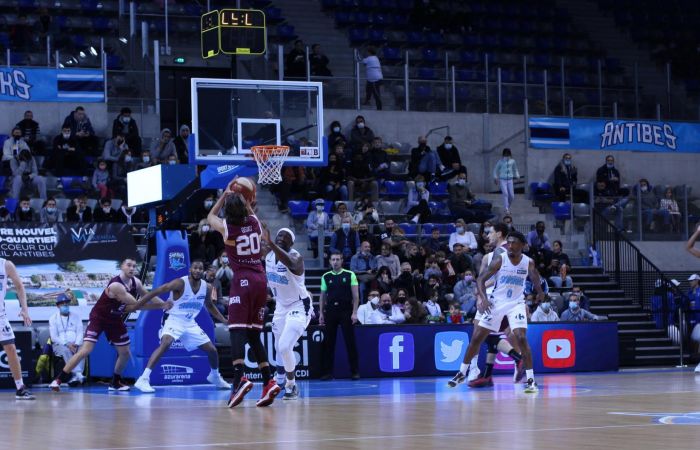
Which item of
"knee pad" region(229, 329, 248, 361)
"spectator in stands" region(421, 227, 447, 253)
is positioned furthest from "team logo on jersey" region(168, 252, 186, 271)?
"spectator in stands" region(421, 227, 447, 253)

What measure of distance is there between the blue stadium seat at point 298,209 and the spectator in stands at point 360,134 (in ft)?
9.56

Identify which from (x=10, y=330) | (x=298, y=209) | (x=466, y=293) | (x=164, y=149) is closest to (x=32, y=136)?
(x=164, y=149)

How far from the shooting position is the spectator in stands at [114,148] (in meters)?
29.0

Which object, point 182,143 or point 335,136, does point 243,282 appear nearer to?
point 182,143

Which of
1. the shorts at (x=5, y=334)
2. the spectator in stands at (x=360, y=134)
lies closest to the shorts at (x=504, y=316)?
A: the shorts at (x=5, y=334)

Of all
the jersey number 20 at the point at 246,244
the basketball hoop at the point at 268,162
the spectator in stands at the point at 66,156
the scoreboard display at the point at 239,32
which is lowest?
the jersey number 20 at the point at 246,244

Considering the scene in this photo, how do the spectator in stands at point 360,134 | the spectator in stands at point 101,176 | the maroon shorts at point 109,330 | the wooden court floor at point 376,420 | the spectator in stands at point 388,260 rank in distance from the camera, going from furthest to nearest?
the spectator in stands at point 360,134
the spectator in stands at point 101,176
the spectator in stands at point 388,260
the maroon shorts at point 109,330
the wooden court floor at point 376,420

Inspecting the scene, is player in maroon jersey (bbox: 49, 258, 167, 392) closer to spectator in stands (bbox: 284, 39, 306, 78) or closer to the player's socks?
the player's socks

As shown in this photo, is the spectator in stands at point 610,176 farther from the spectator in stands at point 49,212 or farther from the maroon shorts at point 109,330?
the maroon shorts at point 109,330

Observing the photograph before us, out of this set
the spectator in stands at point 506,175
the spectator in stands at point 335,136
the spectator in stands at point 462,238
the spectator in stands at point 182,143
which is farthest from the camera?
the spectator in stands at point 506,175

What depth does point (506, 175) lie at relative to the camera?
33219mm

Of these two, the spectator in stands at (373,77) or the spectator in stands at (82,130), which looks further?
the spectator in stands at (373,77)

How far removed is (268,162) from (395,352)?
497cm

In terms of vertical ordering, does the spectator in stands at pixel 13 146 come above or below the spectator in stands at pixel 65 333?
above
